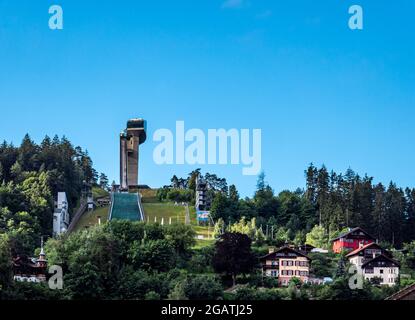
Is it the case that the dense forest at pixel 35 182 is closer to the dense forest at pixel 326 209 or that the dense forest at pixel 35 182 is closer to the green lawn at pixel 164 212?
the green lawn at pixel 164 212

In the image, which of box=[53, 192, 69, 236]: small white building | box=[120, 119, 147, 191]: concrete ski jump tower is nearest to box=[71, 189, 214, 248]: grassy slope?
box=[53, 192, 69, 236]: small white building

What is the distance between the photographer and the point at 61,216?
45250 mm

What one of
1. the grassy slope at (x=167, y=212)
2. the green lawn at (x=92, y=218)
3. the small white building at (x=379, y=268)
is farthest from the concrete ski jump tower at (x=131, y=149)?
the small white building at (x=379, y=268)

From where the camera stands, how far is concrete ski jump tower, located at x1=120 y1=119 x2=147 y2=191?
61.2 metres

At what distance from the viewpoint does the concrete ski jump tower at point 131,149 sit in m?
61.2

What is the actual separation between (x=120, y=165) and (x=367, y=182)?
61.9ft

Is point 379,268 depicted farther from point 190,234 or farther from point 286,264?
point 190,234

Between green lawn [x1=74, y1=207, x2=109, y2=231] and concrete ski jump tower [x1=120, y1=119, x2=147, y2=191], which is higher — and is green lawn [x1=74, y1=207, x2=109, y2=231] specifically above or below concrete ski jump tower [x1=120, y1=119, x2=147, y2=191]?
below

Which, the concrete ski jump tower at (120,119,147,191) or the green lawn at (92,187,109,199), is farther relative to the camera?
the concrete ski jump tower at (120,119,147,191)

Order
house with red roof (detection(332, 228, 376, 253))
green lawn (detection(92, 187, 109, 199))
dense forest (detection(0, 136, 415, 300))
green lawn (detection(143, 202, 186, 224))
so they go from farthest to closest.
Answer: green lawn (detection(92, 187, 109, 199)) < green lawn (detection(143, 202, 186, 224)) < house with red roof (detection(332, 228, 376, 253)) < dense forest (detection(0, 136, 415, 300))

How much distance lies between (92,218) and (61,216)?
12.5 ft

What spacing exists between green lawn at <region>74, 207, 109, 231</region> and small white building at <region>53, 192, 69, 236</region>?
76 cm

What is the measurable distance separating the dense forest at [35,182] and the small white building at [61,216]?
1.01 feet

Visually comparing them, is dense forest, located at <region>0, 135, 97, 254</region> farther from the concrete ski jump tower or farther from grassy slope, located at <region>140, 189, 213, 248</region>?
grassy slope, located at <region>140, 189, 213, 248</region>
